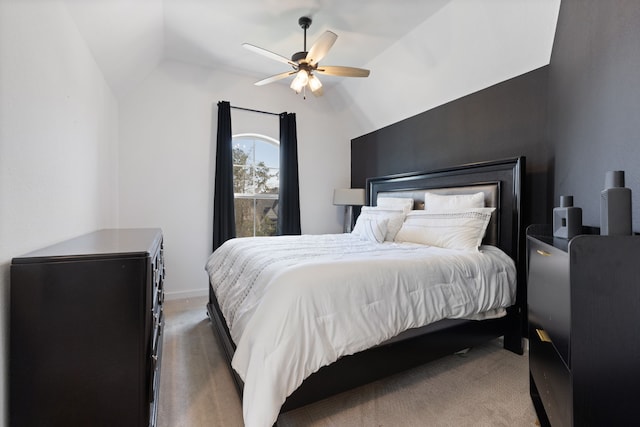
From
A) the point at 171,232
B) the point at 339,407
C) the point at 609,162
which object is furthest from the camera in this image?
the point at 171,232

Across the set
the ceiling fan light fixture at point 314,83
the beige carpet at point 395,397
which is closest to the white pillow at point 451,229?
the beige carpet at point 395,397

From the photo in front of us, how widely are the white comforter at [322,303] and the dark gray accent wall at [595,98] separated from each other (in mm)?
814

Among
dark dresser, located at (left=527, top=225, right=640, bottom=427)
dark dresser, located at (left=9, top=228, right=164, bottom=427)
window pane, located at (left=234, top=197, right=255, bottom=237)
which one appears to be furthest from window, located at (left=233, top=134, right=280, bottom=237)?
dark dresser, located at (left=527, top=225, right=640, bottom=427)

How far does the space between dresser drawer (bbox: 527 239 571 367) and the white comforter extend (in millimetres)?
541

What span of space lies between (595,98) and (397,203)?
2107 mm

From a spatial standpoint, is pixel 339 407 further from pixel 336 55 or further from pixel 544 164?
pixel 336 55

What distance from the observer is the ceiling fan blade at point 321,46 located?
7.47 feet

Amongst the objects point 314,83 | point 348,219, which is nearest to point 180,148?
point 314,83

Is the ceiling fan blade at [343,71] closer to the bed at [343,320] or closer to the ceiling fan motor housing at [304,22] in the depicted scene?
the ceiling fan motor housing at [304,22]

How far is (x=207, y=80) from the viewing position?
3.90 meters

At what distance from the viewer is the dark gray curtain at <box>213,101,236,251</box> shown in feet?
12.7

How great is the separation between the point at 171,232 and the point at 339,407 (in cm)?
296

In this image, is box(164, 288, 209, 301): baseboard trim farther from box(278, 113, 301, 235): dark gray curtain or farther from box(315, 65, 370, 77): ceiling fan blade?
box(315, 65, 370, 77): ceiling fan blade

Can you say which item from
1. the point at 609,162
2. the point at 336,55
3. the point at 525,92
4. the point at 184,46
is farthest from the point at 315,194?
the point at 609,162
